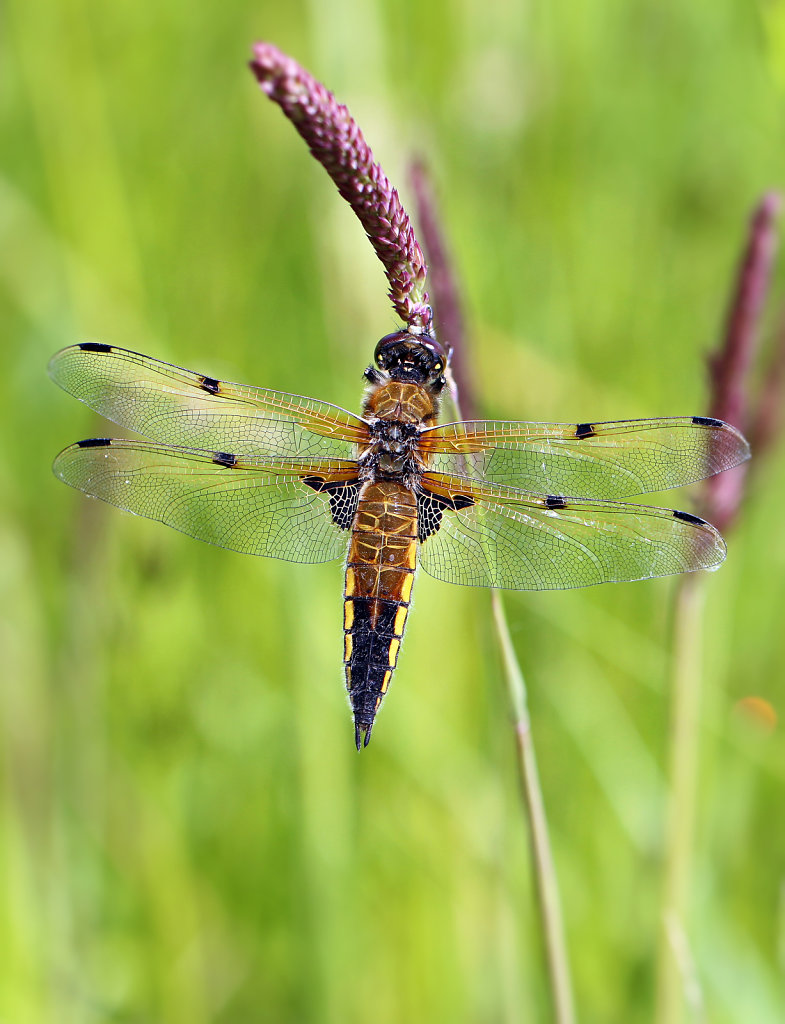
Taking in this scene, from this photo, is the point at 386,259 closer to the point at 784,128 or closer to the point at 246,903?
the point at 246,903

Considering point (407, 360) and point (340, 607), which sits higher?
A: point (407, 360)

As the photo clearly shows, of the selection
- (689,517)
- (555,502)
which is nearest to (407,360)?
(555,502)

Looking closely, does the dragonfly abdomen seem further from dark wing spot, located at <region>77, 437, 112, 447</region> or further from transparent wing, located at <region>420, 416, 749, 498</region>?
dark wing spot, located at <region>77, 437, 112, 447</region>

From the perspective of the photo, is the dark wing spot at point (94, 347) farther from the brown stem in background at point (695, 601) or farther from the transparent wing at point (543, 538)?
the brown stem in background at point (695, 601)

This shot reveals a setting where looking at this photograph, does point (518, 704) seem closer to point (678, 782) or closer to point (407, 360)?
point (678, 782)

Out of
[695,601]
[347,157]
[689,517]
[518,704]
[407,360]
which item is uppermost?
[407,360]

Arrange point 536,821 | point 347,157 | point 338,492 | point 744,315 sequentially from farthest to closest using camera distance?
point 338,492, point 744,315, point 536,821, point 347,157

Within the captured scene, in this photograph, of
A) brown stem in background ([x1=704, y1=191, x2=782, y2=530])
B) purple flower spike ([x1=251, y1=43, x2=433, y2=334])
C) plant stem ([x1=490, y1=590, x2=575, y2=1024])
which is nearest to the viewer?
purple flower spike ([x1=251, y1=43, x2=433, y2=334])

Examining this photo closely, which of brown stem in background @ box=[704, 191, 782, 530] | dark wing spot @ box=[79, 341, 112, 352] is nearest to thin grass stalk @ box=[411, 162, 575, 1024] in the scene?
brown stem in background @ box=[704, 191, 782, 530]

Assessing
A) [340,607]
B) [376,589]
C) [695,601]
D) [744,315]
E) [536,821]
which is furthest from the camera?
[340,607]
